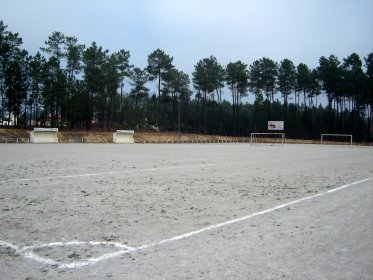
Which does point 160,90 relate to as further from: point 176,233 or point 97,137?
point 176,233

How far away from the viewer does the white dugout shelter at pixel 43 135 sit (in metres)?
47.4

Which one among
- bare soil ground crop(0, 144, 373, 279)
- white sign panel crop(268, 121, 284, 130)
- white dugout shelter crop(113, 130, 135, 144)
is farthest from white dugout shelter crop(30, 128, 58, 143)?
white sign panel crop(268, 121, 284, 130)

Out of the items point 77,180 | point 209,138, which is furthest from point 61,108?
point 77,180

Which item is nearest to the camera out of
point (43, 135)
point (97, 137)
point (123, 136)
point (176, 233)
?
point (176, 233)

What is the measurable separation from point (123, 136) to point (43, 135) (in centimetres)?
1319

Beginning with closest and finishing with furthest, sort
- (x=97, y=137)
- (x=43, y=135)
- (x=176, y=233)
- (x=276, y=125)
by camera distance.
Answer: (x=176, y=233)
(x=43, y=135)
(x=97, y=137)
(x=276, y=125)

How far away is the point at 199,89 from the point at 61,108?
3545 centimetres

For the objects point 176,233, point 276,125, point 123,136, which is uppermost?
point 276,125

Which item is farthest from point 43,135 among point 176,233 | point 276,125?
point 276,125

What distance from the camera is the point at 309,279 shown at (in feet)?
12.4

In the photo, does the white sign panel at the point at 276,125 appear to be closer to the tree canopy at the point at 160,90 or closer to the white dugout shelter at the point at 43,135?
the tree canopy at the point at 160,90

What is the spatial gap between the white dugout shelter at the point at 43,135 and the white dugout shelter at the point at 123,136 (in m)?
9.87

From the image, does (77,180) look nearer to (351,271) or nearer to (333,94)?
(351,271)

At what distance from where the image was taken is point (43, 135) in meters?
48.4
